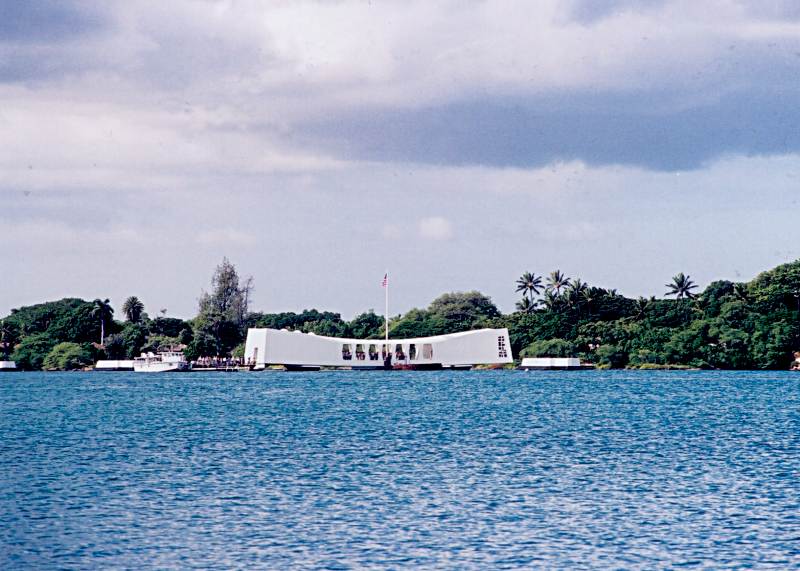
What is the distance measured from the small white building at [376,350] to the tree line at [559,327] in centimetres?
541

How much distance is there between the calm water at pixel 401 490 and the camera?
24.1m

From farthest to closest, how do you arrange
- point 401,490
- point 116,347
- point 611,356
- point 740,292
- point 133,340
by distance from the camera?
point 116,347, point 133,340, point 740,292, point 611,356, point 401,490

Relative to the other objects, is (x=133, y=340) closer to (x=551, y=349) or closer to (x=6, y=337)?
(x=6, y=337)

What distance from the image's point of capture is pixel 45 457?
42.1 meters

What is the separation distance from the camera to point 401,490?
32344 mm

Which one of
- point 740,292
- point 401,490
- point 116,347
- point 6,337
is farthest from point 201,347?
point 401,490

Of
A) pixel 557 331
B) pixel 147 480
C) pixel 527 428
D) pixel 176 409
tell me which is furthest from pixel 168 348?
pixel 147 480

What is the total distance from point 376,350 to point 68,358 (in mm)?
46790

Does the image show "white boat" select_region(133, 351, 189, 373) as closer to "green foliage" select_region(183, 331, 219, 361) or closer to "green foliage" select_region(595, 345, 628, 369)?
"green foliage" select_region(183, 331, 219, 361)

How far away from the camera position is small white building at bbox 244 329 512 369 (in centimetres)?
15800

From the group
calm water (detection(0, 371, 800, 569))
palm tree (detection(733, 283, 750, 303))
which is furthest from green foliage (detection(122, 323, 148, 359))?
calm water (detection(0, 371, 800, 569))

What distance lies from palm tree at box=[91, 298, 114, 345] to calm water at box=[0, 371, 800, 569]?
118813 millimetres

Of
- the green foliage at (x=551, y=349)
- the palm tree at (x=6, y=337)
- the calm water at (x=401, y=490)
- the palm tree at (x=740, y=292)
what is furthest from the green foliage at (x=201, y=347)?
the calm water at (x=401, y=490)

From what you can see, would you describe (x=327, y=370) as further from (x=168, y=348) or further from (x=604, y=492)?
(x=604, y=492)
